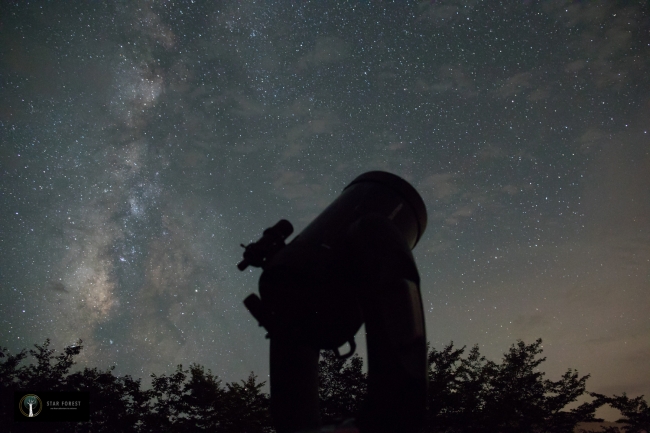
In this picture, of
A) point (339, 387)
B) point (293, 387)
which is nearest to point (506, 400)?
point (339, 387)

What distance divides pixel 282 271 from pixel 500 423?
758 inches

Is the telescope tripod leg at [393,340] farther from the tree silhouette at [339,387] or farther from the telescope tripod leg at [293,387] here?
the tree silhouette at [339,387]

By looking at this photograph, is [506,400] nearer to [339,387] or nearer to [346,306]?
[339,387]

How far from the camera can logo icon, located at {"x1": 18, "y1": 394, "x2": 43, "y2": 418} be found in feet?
36.4

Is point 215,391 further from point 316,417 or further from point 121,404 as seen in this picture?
point 316,417

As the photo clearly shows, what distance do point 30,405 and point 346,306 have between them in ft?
44.8

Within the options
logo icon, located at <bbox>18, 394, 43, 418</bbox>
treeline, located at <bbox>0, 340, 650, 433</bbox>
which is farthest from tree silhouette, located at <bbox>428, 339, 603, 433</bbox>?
logo icon, located at <bbox>18, 394, 43, 418</bbox>

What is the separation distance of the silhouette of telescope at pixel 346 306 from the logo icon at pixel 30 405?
38.4 ft

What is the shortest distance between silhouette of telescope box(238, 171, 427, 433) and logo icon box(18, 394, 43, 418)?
460 inches

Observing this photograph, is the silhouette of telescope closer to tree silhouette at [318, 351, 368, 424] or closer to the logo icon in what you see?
the logo icon

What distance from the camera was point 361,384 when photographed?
20.5m

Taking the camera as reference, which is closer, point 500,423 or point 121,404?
point 500,423

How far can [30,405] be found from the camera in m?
11.7

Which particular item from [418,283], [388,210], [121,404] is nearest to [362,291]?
[418,283]
